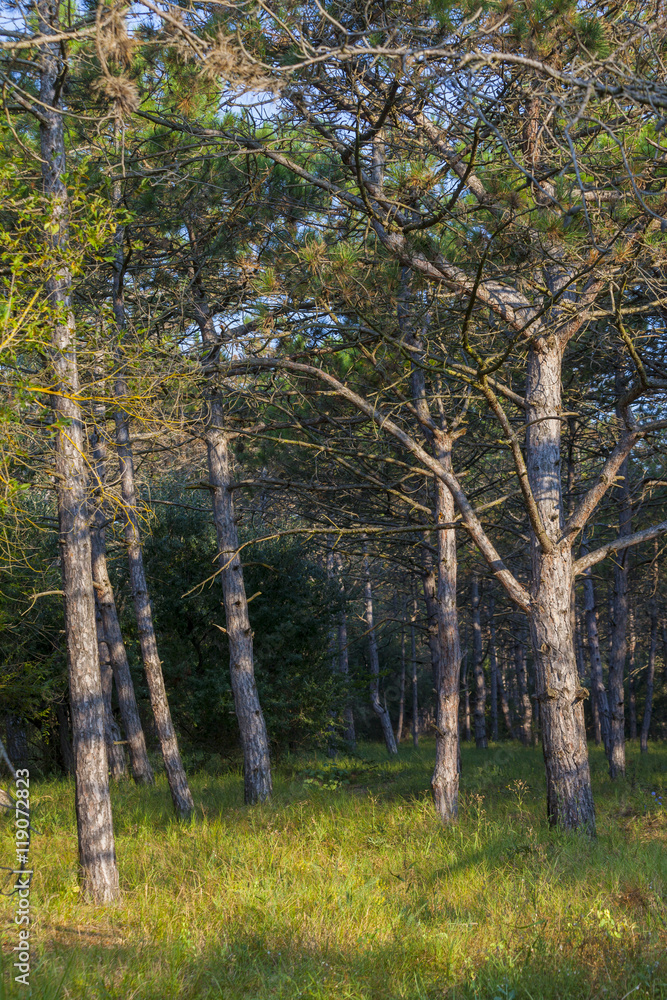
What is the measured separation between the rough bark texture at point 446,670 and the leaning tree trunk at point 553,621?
1805mm

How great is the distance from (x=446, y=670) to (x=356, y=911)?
174 inches

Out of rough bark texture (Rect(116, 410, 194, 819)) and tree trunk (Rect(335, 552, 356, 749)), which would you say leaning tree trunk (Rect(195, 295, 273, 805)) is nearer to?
rough bark texture (Rect(116, 410, 194, 819))

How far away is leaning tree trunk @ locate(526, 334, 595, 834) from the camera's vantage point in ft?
21.0

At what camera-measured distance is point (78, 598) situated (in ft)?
20.1

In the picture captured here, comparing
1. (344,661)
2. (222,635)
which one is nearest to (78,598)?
(222,635)

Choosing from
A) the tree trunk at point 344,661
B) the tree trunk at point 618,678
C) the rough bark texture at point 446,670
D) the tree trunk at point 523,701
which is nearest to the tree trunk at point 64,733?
the tree trunk at point 344,661

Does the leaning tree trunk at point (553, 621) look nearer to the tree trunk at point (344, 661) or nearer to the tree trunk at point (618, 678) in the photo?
the tree trunk at point (618, 678)

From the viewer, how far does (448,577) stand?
9469 mm

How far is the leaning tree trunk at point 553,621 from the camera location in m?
6.40

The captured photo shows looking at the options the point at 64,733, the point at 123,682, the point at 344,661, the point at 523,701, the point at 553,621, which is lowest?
the point at 523,701

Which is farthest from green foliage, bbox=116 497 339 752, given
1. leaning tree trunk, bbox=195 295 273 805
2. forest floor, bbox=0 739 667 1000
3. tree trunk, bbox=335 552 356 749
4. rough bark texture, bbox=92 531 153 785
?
forest floor, bbox=0 739 667 1000

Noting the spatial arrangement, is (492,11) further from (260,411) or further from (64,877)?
(64,877)

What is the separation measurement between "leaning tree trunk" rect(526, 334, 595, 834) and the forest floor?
41 centimetres

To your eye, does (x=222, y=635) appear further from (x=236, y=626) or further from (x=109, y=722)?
(x=236, y=626)
